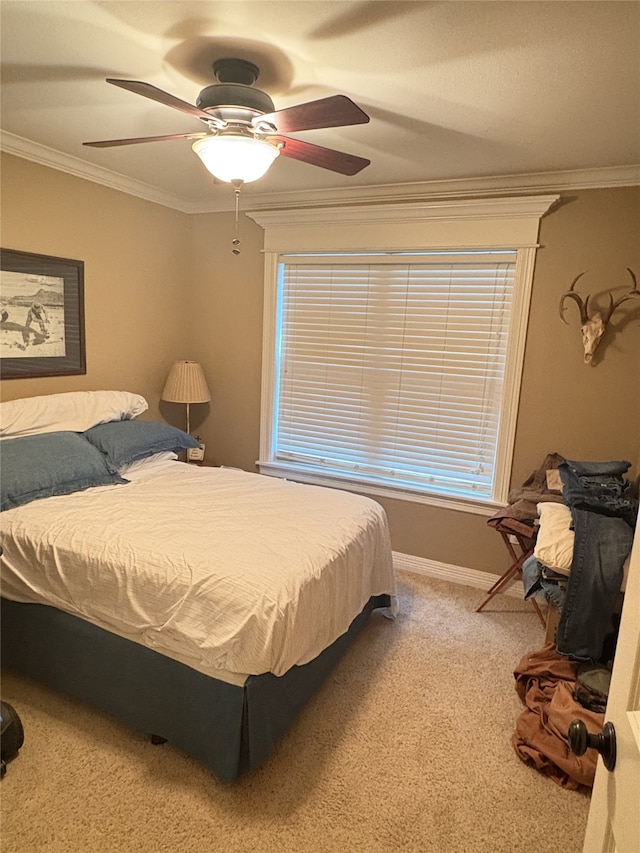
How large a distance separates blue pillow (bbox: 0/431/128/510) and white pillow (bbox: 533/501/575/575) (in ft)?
6.77

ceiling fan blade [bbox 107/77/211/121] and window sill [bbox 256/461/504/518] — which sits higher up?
ceiling fan blade [bbox 107/77/211/121]

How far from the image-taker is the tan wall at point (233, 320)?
8.93ft

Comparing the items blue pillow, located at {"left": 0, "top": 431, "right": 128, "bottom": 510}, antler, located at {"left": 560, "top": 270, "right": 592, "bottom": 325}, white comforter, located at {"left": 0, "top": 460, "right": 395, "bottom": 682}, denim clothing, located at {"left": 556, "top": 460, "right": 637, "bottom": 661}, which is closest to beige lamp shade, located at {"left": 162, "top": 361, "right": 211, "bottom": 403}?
blue pillow, located at {"left": 0, "top": 431, "right": 128, "bottom": 510}

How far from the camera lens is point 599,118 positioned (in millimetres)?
2023

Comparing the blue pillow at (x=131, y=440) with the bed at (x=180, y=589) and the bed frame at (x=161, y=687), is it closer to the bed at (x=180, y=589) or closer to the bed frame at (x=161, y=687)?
the bed at (x=180, y=589)

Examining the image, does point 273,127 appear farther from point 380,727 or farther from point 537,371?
point 380,727

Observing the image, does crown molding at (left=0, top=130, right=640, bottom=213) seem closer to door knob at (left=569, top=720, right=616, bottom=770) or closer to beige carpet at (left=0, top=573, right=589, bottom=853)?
beige carpet at (left=0, top=573, right=589, bottom=853)

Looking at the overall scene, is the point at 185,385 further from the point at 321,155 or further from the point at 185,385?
the point at 321,155

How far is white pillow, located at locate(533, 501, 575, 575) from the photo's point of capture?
2010mm

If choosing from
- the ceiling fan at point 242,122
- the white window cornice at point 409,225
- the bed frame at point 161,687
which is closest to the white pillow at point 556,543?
the bed frame at point 161,687

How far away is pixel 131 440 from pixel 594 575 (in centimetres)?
239

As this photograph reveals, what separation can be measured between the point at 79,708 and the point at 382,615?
1569 mm

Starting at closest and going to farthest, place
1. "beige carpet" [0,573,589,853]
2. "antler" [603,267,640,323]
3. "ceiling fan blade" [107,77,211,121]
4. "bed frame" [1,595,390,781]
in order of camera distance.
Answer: "ceiling fan blade" [107,77,211,121], "beige carpet" [0,573,589,853], "bed frame" [1,595,390,781], "antler" [603,267,640,323]

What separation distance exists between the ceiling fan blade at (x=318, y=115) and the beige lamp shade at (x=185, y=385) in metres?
2.19
